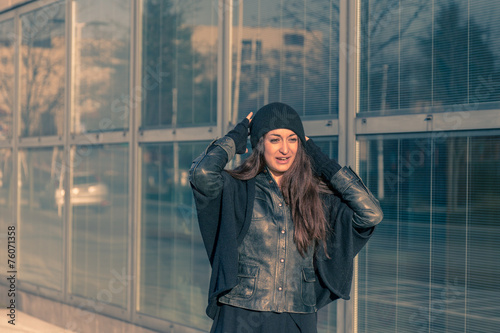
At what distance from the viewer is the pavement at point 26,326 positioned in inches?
293

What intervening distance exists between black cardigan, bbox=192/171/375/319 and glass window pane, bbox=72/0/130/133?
3815 mm

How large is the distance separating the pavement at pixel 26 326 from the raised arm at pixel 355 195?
16.7 feet

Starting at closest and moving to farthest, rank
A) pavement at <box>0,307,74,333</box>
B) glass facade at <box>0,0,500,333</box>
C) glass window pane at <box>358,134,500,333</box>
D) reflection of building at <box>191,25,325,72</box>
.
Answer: glass window pane at <box>358,134,500,333</box> < glass facade at <box>0,0,500,333</box> < reflection of building at <box>191,25,325,72</box> < pavement at <box>0,307,74,333</box>

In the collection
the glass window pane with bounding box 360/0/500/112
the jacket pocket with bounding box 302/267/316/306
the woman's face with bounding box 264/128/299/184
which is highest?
the glass window pane with bounding box 360/0/500/112

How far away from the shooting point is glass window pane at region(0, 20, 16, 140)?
905 centimetres

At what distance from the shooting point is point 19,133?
8.84 m

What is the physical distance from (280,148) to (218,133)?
261 cm

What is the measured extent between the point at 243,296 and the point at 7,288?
676cm

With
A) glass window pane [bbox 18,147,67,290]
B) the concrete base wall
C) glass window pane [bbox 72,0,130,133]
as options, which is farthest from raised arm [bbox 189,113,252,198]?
glass window pane [bbox 18,147,67,290]

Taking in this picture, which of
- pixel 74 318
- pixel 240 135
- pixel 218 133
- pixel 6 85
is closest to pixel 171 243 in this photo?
pixel 218 133

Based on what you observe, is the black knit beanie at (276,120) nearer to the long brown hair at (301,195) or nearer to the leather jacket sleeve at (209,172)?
the long brown hair at (301,195)

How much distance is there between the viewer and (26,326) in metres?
7.64

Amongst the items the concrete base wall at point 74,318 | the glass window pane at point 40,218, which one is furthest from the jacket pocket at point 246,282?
the glass window pane at point 40,218

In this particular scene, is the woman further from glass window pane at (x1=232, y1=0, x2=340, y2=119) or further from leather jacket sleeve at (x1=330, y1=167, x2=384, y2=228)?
glass window pane at (x1=232, y1=0, x2=340, y2=119)
